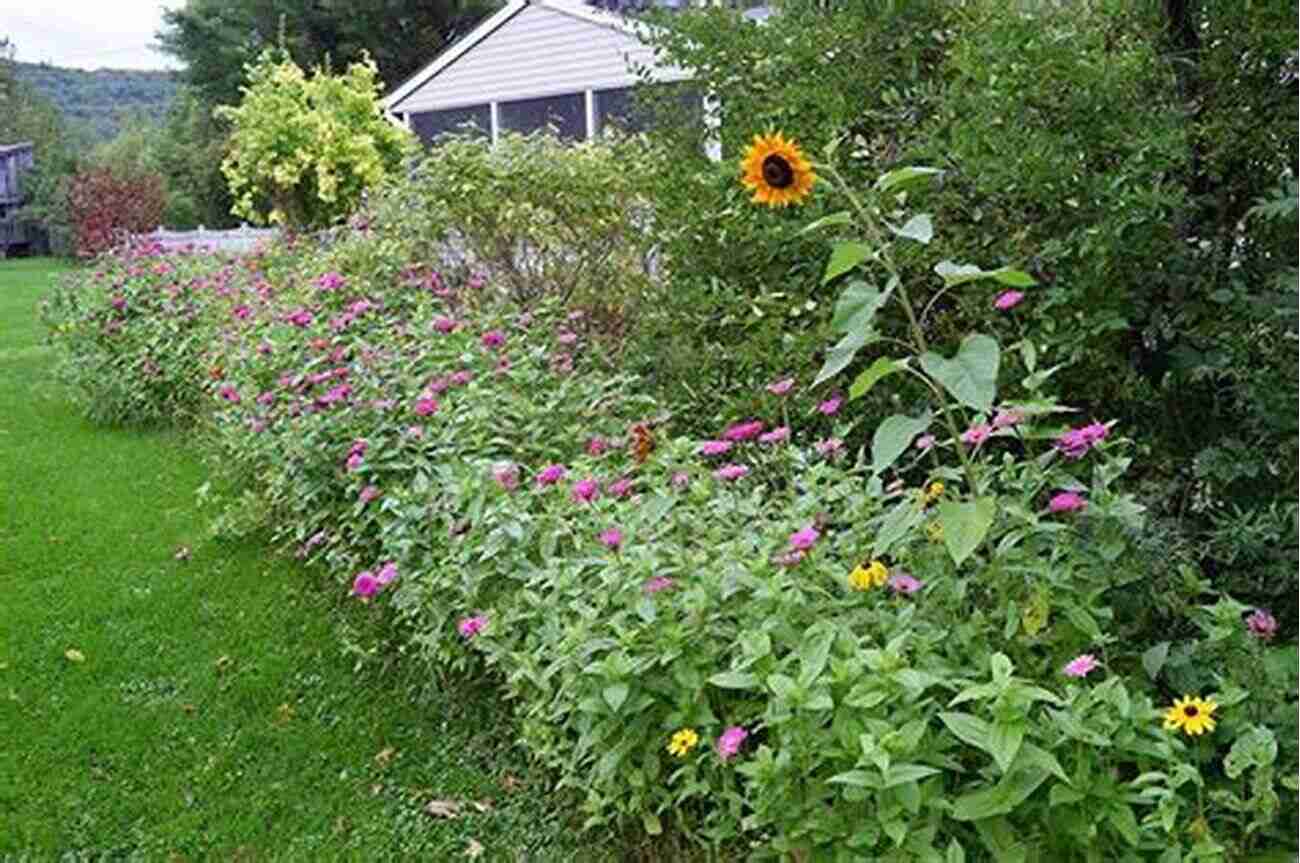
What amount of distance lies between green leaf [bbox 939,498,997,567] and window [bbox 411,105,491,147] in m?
14.7

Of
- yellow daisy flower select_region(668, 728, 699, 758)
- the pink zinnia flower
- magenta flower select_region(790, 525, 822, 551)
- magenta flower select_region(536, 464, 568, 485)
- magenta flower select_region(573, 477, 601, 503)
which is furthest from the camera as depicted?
magenta flower select_region(536, 464, 568, 485)

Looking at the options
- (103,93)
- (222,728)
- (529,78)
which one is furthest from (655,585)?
(103,93)

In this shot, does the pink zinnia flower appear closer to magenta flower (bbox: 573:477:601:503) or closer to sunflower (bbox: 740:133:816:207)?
sunflower (bbox: 740:133:816:207)

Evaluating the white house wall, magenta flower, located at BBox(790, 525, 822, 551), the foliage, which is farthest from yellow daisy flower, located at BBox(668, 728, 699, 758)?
the foliage

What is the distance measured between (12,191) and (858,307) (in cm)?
3627

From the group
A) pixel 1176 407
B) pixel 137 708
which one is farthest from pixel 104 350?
pixel 1176 407

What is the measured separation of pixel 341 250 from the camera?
6.41 meters

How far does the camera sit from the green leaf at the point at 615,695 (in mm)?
2117

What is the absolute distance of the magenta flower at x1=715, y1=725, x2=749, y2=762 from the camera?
1992 mm

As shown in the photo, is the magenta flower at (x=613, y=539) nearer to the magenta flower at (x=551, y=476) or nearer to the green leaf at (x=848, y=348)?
the magenta flower at (x=551, y=476)

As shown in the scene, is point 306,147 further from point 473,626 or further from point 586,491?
point 473,626

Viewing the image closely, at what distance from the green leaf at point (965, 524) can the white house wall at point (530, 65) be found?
1222 cm

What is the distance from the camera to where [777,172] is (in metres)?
2.19

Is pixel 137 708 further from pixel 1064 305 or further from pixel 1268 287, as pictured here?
pixel 1268 287
